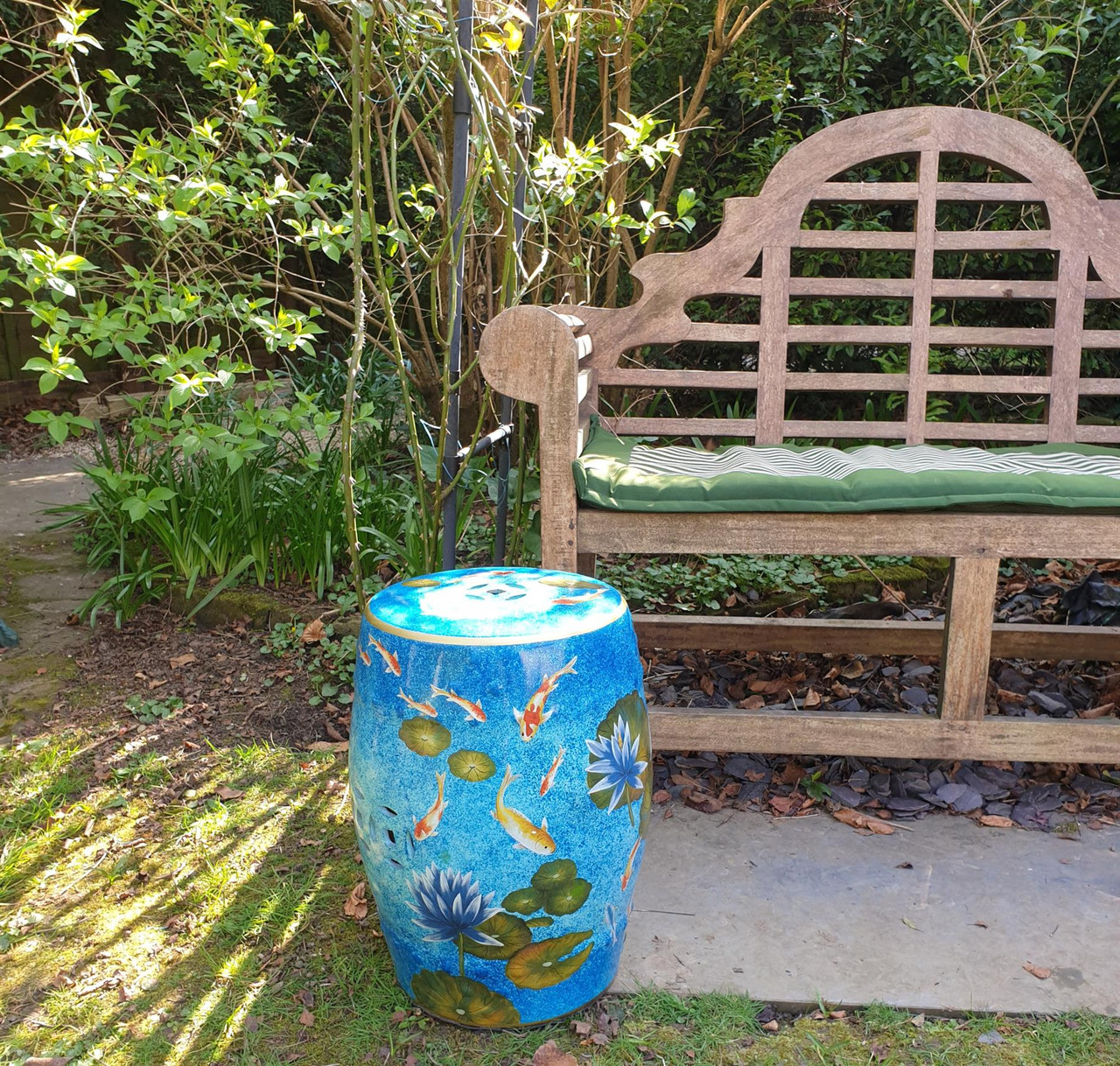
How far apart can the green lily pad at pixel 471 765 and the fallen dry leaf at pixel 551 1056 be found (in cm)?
44

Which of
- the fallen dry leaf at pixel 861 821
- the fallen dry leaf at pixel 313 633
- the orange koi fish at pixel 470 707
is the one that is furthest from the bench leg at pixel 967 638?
the fallen dry leaf at pixel 313 633

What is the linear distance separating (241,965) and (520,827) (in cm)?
65

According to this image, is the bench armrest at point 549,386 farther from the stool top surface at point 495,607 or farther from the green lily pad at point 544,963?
the green lily pad at point 544,963

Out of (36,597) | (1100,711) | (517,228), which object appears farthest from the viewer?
(36,597)

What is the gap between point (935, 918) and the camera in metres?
1.71

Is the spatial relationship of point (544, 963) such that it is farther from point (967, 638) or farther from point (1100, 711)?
point (1100, 711)

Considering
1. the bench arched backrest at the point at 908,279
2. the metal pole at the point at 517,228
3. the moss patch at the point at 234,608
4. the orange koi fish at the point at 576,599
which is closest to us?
the orange koi fish at the point at 576,599

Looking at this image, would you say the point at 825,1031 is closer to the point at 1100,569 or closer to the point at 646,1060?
the point at 646,1060

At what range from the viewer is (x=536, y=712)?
131 cm

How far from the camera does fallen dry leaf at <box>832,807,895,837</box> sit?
2.02 meters

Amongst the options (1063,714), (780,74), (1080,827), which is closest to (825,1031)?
(1080,827)

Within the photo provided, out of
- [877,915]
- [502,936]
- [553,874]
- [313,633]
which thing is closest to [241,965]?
[502,936]

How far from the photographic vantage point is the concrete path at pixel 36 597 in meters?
2.56

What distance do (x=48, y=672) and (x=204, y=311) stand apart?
1.10 m
